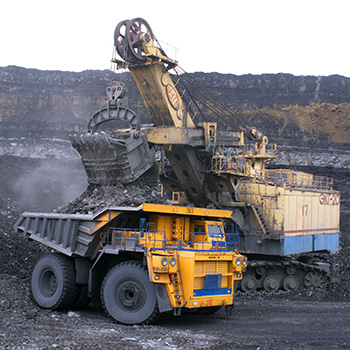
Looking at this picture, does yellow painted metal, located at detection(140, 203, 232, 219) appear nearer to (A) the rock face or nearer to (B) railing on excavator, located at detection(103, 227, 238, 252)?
(B) railing on excavator, located at detection(103, 227, 238, 252)

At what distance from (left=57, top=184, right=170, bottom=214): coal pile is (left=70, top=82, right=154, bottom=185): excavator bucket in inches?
12.0

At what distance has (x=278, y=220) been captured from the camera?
52.2 feet

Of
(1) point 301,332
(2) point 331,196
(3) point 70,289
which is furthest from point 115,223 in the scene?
(2) point 331,196

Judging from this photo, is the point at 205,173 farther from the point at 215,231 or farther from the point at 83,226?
the point at 83,226

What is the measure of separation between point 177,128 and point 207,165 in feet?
6.21

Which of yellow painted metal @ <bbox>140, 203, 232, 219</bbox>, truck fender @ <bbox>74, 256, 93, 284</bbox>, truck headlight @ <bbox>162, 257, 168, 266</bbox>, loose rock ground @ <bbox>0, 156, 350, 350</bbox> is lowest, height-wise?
loose rock ground @ <bbox>0, 156, 350, 350</bbox>

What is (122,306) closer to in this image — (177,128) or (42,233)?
(42,233)

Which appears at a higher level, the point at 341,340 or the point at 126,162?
the point at 126,162

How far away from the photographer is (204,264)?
9625mm

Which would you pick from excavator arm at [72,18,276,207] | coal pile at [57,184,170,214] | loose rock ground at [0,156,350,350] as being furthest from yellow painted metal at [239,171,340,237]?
coal pile at [57,184,170,214]

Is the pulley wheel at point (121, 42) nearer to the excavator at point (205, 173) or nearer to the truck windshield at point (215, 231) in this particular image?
the excavator at point (205, 173)

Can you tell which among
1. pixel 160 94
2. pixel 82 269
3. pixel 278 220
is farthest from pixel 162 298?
pixel 278 220

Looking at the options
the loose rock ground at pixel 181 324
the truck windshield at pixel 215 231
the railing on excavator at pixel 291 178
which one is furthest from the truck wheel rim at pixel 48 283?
the railing on excavator at pixel 291 178

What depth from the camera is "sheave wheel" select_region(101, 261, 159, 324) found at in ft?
30.7
